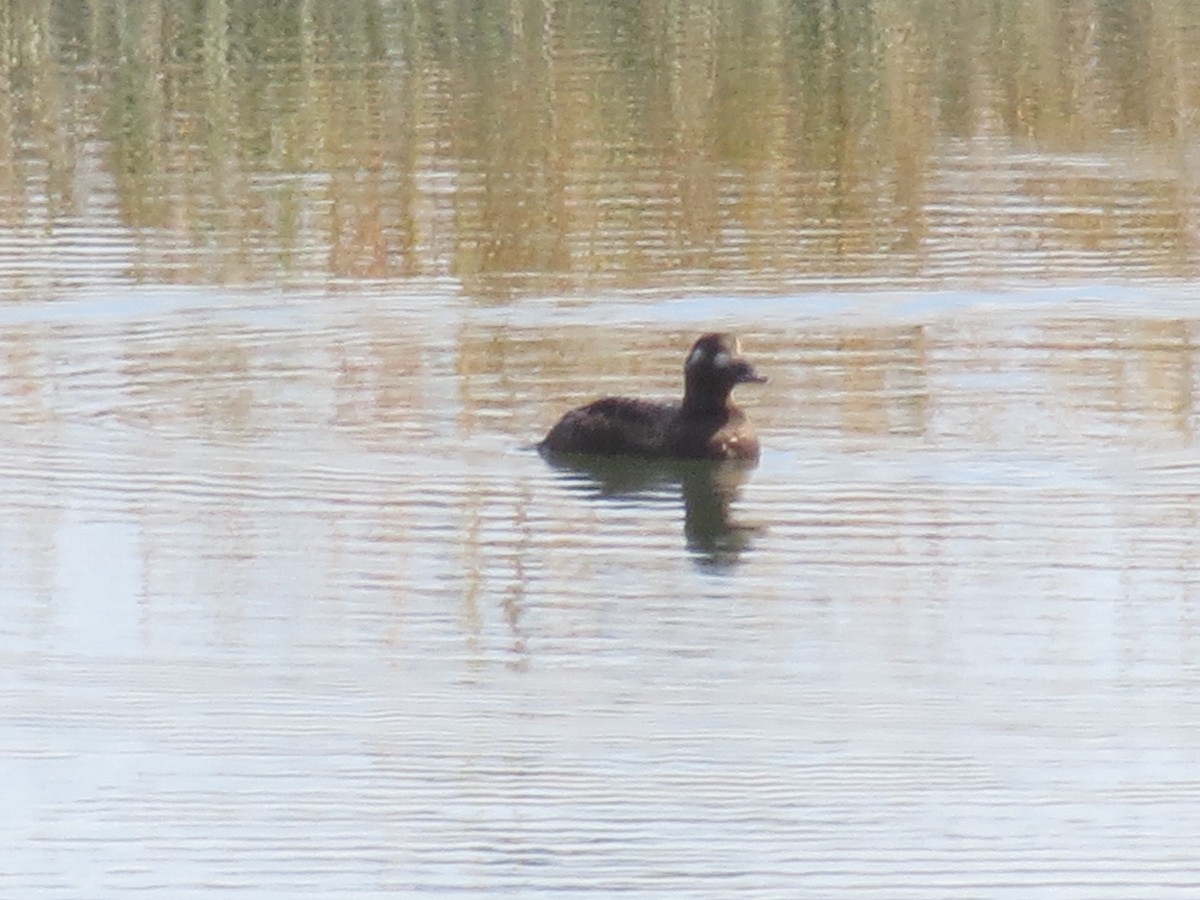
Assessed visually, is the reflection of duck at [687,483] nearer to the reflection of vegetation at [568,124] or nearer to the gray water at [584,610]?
the gray water at [584,610]

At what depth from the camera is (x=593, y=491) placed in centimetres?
1264

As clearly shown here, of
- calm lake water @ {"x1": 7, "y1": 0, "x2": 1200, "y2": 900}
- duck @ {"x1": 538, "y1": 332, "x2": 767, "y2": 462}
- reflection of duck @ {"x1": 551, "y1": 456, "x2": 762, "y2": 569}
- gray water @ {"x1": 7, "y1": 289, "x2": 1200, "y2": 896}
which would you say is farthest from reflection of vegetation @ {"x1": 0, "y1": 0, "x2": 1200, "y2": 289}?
reflection of duck @ {"x1": 551, "y1": 456, "x2": 762, "y2": 569}

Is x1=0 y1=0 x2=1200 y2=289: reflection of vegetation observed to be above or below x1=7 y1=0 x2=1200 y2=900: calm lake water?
above

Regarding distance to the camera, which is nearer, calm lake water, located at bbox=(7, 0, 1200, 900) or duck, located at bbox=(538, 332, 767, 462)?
calm lake water, located at bbox=(7, 0, 1200, 900)

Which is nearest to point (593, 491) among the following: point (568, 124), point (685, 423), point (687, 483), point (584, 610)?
point (687, 483)

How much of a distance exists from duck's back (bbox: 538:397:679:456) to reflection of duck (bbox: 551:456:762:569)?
5cm

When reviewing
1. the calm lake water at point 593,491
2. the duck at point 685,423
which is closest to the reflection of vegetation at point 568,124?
the calm lake water at point 593,491

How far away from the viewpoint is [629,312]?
15.9 meters

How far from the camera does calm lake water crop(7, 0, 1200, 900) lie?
26.6 feet

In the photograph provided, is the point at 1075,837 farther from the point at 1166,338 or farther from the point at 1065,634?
the point at 1166,338

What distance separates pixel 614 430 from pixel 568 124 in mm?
9002

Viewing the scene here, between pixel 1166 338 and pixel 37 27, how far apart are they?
1345 centimetres

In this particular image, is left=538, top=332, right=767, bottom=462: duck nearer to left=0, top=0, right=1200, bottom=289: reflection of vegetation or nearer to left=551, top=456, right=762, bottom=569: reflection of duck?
left=551, top=456, right=762, bottom=569: reflection of duck

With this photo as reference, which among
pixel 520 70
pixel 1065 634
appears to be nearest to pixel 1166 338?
pixel 1065 634
